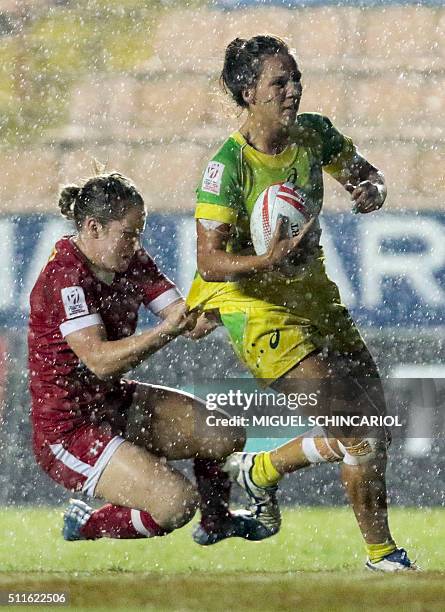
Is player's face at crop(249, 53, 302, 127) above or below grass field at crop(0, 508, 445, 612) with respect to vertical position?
above

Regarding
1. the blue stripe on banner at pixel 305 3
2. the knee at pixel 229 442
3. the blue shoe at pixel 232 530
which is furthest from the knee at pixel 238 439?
the blue stripe on banner at pixel 305 3

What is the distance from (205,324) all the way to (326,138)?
414mm

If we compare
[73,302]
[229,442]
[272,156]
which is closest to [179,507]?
[229,442]

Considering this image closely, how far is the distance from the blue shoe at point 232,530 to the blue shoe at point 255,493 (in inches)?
0.6

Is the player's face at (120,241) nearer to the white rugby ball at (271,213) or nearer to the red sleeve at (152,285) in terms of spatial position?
the red sleeve at (152,285)

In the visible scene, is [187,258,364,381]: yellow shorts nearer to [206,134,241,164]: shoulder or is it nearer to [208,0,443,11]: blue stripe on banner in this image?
[206,134,241,164]: shoulder

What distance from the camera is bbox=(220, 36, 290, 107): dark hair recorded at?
244 centimetres

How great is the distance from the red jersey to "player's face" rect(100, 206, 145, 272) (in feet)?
0.09

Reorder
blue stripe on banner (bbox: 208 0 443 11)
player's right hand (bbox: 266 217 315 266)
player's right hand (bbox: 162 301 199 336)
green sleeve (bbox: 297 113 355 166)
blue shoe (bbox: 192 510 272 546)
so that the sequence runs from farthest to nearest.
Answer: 1. blue stripe on banner (bbox: 208 0 443 11)
2. blue shoe (bbox: 192 510 272 546)
3. green sleeve (bbox: 297 113 355 166)
4. player's right hand (bbox: 266 217 315 266)
5. player's right hand (bbox: 162 301 199 336)

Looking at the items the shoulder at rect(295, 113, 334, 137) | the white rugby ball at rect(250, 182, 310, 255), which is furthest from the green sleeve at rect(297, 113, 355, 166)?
the white rugby ball at rect(250, 182, 310, 255)

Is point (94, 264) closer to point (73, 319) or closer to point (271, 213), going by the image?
point (73, 319)

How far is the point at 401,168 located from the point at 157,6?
0.61m

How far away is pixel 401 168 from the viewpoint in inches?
108

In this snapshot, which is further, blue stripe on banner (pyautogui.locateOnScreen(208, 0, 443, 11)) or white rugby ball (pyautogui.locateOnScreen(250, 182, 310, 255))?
blue stripe on banner (pyautogui.locateOnScreen(208, 0, 443, 11))
